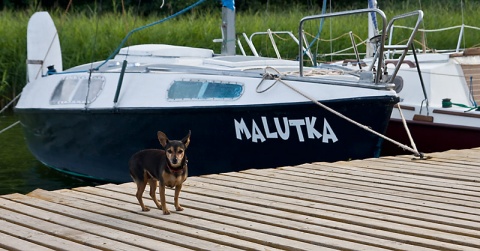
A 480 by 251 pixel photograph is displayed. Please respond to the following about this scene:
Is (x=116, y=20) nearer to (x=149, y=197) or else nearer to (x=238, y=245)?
(x=149, y=197)

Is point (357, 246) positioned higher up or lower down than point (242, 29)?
higher up

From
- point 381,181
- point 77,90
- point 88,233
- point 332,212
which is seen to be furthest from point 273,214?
point 77,90

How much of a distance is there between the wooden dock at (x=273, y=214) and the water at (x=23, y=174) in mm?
5400

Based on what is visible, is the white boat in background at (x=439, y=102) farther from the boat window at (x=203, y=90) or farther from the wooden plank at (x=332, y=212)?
the wooden plank at (x=332, y=212)

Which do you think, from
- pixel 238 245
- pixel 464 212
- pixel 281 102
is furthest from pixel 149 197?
pixel 281 102

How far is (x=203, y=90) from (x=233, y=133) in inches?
23.9

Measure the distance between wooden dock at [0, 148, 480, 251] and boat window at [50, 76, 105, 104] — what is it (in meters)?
4.23

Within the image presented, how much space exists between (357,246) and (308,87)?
5172 mm

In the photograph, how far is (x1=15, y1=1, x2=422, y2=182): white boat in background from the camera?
10.8 m

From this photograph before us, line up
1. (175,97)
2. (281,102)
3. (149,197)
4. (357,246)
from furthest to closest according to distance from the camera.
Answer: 1. (175,97)
2. (281,102)
3. (149,197)
4. (357,246)

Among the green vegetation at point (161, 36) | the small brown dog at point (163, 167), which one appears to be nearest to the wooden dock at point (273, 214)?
the small brown dog at point (163, 167)

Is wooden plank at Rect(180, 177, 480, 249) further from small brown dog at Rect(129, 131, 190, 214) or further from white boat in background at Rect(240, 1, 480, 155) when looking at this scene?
white boat in background at Rect(240, 1, 480, 155)

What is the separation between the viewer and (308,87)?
35.7 ft

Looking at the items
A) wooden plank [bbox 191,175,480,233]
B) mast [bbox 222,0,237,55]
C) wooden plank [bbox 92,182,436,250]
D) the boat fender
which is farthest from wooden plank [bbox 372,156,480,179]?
mast [bbox 222,0,237,55]
